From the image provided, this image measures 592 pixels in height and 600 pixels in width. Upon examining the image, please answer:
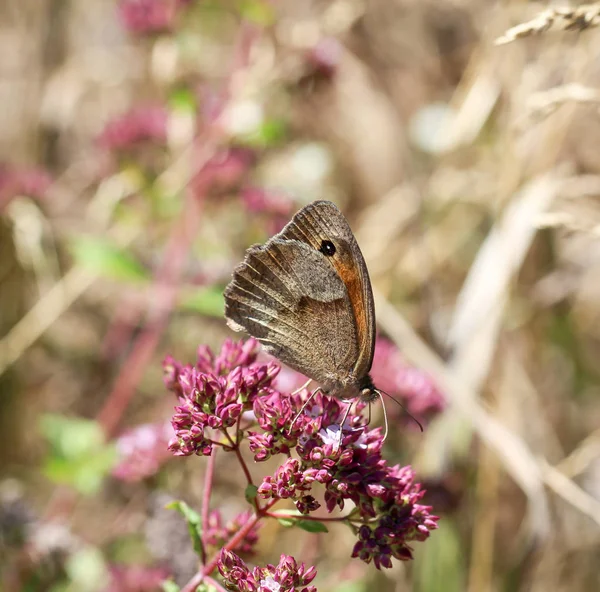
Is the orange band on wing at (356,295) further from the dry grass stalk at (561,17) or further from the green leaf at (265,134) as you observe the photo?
the green leaf at (265,134)

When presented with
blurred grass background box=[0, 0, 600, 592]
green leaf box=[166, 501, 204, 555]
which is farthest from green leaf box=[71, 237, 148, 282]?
green leaf box=[166, 501, 204, 555]

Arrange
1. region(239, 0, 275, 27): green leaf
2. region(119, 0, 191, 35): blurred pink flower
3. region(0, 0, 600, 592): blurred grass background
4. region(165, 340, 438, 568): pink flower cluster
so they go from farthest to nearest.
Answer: region(119, 0, 191, 35): blurred pink flower < region(239, 0, 275, 27): green leaf < region(0, 0, 600, 592): blurred grass background < region(165, 340, 438, 568): pink flower cluster

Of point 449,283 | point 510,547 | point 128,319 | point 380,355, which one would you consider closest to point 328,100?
point 449,283

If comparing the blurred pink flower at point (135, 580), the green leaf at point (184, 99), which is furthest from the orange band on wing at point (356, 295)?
the green leaf at point (184, 99)

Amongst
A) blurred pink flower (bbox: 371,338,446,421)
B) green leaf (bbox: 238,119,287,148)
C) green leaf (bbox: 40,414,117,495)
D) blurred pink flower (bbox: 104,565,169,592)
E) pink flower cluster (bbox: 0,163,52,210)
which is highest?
green leaf (bbox: 238,119,287,148)

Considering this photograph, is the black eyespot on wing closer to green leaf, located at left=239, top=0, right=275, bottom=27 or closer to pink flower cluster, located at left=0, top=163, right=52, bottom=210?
green leaf, located at left=239, top=0, right=275, bottom=27

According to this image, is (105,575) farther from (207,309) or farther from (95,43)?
(95,43)
